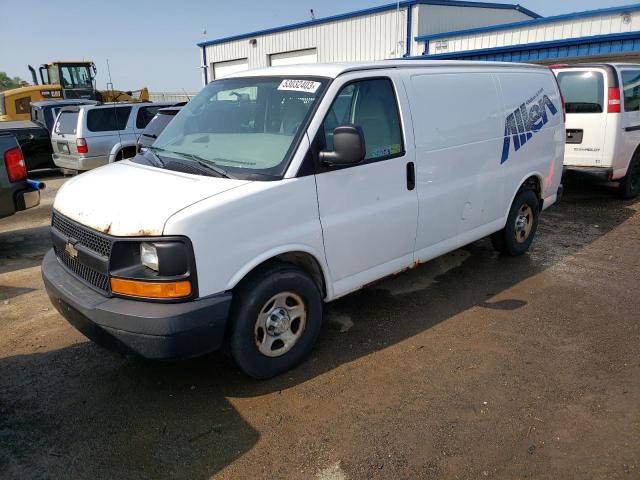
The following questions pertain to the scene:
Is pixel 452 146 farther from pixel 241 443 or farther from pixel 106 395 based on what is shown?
pixel 106 395

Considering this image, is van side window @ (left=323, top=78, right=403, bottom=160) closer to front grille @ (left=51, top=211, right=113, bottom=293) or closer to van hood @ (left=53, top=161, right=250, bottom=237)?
van hood @ (left=53, top=161, right=250, bottom=237)

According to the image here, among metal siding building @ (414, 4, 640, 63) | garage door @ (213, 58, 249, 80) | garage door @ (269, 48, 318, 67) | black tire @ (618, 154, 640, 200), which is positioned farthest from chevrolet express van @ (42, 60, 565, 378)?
garage door @ (213, 58, 249, 80)

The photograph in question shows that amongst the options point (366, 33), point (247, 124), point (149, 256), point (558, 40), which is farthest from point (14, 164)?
point (366, 33)

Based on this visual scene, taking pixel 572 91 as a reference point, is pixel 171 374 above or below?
below

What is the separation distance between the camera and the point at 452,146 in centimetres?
437

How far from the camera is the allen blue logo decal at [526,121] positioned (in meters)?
5.07

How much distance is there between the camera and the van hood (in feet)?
9.54

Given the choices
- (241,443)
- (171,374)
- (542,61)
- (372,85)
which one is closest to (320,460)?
(241,443)

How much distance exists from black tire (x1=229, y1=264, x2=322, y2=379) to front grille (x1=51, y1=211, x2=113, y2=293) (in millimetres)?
825

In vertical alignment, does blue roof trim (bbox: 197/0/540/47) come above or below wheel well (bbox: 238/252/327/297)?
above

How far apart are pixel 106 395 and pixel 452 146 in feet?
10.9

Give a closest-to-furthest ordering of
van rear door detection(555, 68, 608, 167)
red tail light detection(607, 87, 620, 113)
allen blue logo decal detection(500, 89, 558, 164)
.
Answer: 1. allen blue logo decal detection(500, 89, 558, 164)
2. red tail light detection(607, 87, 620, 113)
3. van rear door detection(555, 68, 608, 167)

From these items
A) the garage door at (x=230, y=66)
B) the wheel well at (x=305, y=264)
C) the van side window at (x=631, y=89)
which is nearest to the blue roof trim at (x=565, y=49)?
the van side window at (x=631, y=89)

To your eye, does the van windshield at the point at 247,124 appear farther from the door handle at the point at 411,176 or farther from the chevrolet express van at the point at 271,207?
the door handle at the point at 411,176
